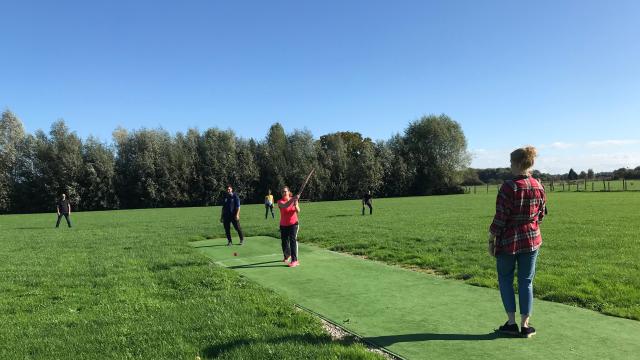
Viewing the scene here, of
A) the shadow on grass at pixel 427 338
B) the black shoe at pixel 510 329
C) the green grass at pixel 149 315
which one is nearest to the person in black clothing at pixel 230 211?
the green grass at pixel 149 315

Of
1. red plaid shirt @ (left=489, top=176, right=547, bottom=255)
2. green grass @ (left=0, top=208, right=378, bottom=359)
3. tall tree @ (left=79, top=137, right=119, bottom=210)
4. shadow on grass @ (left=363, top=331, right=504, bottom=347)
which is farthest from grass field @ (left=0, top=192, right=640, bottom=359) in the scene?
tall tree @ (left=79, top=137, right=119, bottom=210)

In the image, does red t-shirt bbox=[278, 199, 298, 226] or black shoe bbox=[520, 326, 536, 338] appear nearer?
black shoe bbox=[520, 326, 536, 338]

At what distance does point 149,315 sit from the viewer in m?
6.79

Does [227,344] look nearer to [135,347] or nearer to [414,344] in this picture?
[135,347]

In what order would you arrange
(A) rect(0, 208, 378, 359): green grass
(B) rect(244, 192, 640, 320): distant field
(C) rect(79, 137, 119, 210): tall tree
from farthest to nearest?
(C) rect(79, 137, 119, 210): tall tree → (B) rect(244, 192, 640, 320): distant field → (A) rect(0, 208, 378, 359): green grass

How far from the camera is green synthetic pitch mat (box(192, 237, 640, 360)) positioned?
4801 millimetres

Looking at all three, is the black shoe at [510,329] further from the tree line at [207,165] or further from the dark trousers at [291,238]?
the tree line at [207,165]

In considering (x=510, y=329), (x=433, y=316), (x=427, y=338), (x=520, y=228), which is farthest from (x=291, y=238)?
(x=520, y=228)

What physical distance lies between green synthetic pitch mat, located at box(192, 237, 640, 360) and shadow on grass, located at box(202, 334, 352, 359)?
52 cm

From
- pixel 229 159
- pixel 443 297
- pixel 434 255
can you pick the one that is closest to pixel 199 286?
pixel 443 297

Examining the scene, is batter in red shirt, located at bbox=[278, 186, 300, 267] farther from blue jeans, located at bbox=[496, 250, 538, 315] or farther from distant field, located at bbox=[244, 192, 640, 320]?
blue jeans, located at bbox=[496, 250, 538, 315]

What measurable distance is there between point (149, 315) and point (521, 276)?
5036 mm

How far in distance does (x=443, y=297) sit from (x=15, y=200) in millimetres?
61374

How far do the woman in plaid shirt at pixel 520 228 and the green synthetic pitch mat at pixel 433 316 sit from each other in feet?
1.45
